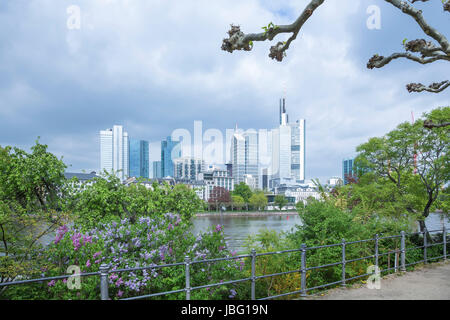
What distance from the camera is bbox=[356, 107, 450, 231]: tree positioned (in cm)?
1384

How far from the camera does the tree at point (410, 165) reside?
13836mm

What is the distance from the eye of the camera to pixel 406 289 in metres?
7.28

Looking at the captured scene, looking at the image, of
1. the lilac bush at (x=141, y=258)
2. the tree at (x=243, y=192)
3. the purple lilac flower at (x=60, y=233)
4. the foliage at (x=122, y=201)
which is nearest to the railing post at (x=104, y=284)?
the lilac bush at (x=141, y=258)

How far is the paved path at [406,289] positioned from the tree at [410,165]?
15.6ft

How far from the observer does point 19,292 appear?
6.45 metres

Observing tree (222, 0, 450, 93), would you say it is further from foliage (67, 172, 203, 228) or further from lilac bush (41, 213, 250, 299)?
foliage (67, 172, 203, 228)

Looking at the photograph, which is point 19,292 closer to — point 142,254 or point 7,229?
point 7,229

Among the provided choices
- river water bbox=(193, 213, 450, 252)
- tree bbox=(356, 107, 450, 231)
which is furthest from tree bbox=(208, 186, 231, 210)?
tree bbox=(356, 107, 450, 231)

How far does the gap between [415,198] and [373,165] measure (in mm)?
2165

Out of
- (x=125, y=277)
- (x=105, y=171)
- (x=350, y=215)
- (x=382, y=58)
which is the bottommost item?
(x=125, y=277)

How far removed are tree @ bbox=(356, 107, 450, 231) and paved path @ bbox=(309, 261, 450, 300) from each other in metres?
4.76
